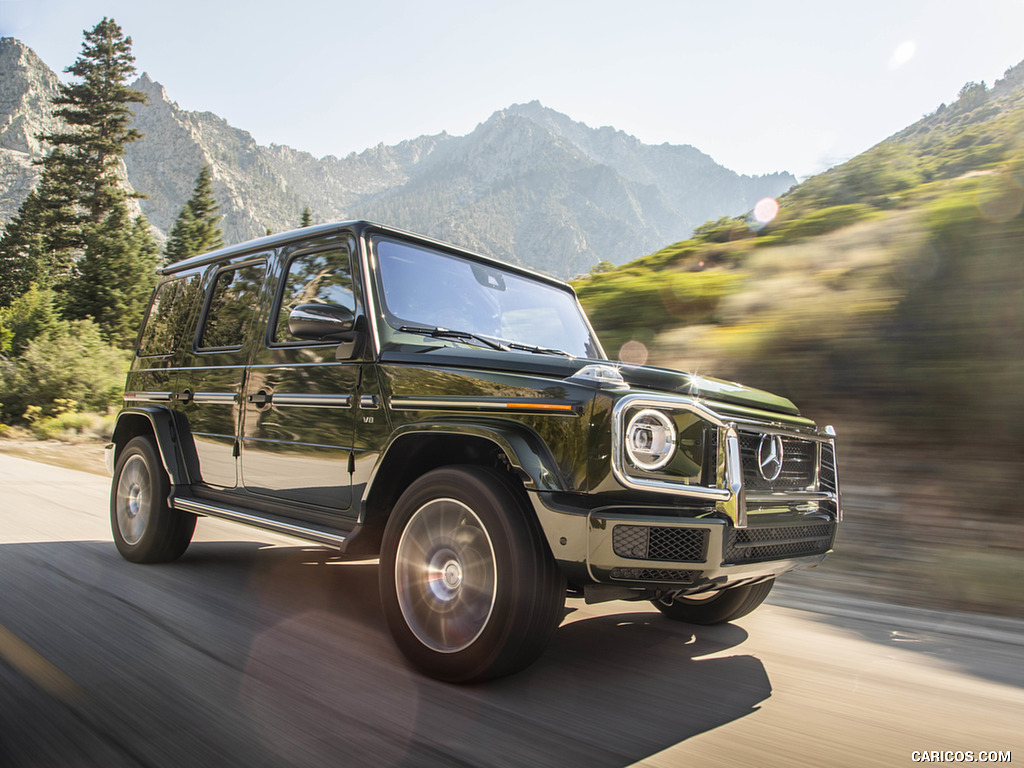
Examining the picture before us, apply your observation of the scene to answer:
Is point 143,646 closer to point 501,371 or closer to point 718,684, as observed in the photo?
point 501,371

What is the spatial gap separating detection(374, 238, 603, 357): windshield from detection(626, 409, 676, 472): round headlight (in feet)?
3.94

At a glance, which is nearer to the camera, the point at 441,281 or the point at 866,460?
the point at 441,281

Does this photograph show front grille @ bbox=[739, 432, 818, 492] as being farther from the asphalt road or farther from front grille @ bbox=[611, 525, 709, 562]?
the asphalt road

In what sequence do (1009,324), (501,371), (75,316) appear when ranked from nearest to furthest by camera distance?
(501,371)
(1009,324)
(75,316)

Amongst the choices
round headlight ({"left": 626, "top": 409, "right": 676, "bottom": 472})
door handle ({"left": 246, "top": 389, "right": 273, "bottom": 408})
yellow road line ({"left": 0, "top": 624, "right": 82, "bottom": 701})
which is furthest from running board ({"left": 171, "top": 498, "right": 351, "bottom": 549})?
round headlight ({"left": 626, "top": 409, "right": 676, "bottom": 472})

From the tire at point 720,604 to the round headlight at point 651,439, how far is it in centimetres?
127

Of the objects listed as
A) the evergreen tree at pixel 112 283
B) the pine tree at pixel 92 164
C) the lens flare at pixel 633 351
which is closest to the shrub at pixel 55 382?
the lens flare at pixel 633 351

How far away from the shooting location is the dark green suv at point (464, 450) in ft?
8.87

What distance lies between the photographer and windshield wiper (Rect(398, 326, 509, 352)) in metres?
3.62

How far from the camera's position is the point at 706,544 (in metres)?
2.66

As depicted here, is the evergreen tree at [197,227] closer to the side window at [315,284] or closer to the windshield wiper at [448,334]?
the side window at [315,284]

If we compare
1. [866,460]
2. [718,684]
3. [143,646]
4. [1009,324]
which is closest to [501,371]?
[718,684]

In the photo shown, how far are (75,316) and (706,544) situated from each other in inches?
1953

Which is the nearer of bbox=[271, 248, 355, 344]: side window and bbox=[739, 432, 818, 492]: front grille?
bbox=[739, 432, 818, 492]: front grille
